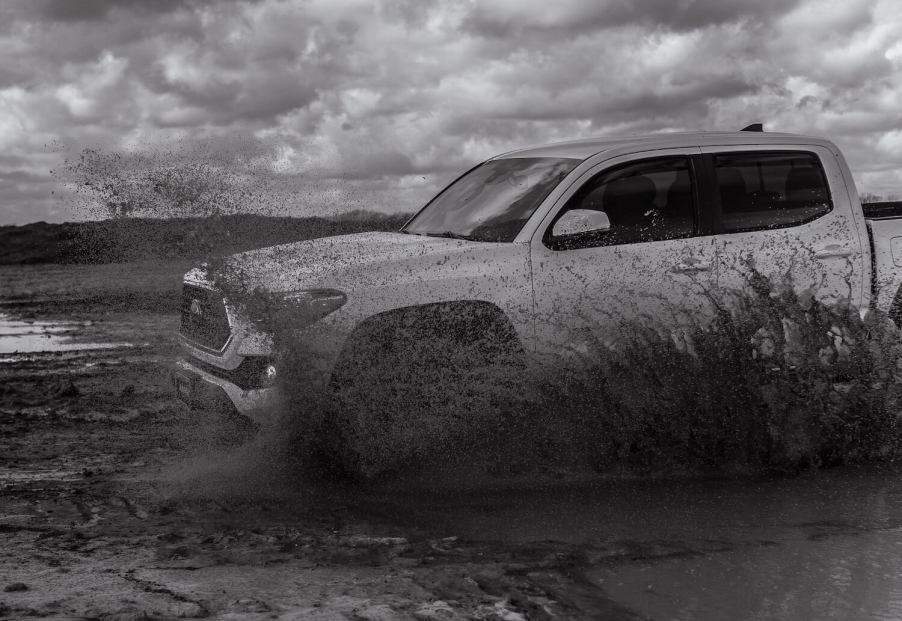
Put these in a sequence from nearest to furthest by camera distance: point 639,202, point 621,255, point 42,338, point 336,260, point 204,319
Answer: point 336,260 → point 621,255 → point 204,319 → point 639,202 → point 42,338

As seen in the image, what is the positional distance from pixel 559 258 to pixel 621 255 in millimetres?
458

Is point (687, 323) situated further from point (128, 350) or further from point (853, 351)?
point (128, 350)

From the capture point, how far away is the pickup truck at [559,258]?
567cm

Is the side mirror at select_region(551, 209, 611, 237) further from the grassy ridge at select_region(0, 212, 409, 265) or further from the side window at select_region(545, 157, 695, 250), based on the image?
the grassy ridge at select_region(0, 212, 409, 265)

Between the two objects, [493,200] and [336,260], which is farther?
[493,200]

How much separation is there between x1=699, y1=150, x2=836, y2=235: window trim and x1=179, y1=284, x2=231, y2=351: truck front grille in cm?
331

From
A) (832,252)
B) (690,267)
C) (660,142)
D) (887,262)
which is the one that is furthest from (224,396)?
(887,262)

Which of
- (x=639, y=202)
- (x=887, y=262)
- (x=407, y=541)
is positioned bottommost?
(x=407, y=541)

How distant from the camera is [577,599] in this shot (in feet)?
12.6

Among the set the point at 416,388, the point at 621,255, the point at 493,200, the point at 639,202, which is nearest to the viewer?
the point at 416,388

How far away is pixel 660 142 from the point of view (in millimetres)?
6730

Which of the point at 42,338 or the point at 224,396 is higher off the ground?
the point at 42,338

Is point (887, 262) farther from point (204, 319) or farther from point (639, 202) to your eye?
point (204, 319)

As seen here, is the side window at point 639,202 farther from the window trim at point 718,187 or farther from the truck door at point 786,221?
the truck door at point 786,221
